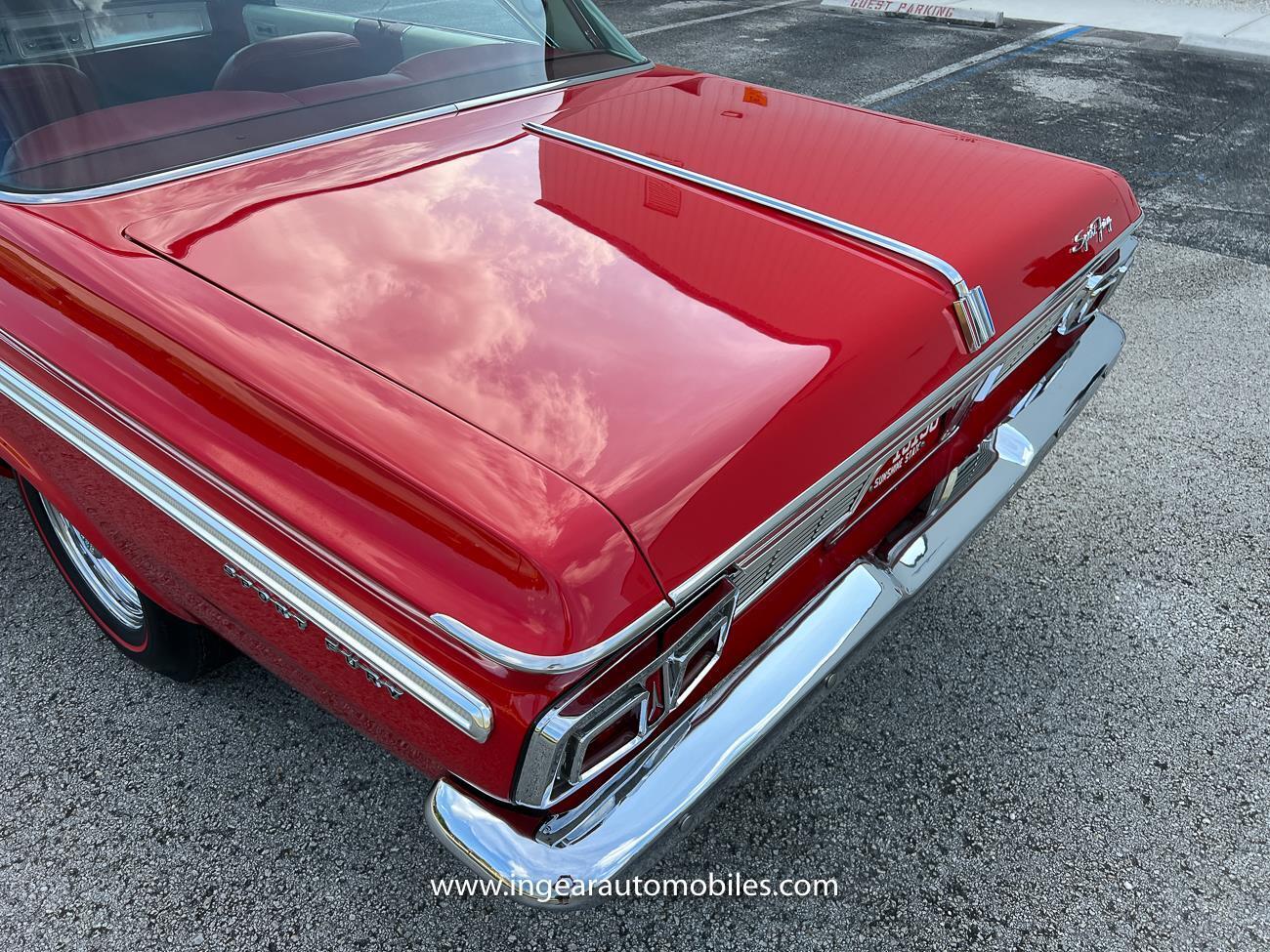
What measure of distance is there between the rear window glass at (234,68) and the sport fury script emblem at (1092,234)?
125 cm

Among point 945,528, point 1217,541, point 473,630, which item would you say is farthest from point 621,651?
point 1217,541

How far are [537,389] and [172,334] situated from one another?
0.57 meters

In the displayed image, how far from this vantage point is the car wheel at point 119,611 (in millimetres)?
2008

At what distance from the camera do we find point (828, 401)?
54.1 inches

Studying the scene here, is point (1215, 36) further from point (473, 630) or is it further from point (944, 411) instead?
point (473, 630)

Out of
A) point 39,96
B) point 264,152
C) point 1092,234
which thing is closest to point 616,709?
point 264,152

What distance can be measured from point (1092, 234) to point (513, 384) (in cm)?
134

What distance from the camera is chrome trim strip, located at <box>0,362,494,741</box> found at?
1.20 meters

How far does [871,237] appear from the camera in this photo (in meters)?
1.65

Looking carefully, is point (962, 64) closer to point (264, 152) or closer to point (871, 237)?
point (871, 237)

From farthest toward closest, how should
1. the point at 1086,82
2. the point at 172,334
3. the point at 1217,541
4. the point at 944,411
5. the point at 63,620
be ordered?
the point at 1086,82 → the point at 1217,541 → the point at 63,620 → the point at 944,411 → the point at 172,334

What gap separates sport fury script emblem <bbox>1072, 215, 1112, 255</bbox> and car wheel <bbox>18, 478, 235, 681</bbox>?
76.3 inches

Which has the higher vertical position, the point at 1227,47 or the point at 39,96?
the point at 39,96

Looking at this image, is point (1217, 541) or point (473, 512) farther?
point (1217, 541)
